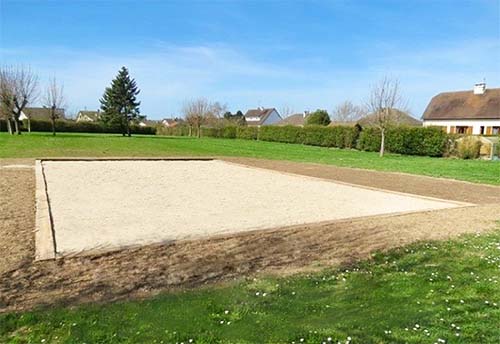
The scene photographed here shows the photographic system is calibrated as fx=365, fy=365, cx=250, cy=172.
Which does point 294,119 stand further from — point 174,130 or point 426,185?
point 426,185

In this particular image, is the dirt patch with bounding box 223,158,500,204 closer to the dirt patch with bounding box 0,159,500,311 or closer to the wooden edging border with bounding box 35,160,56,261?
the dirt patch with bounding box 0,159,500,311

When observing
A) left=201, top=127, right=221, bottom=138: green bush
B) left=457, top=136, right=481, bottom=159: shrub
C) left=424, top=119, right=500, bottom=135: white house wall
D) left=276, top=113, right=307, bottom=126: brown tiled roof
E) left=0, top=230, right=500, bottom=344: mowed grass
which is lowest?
left=0, top=230, right=500, bottom=344: mowed grass

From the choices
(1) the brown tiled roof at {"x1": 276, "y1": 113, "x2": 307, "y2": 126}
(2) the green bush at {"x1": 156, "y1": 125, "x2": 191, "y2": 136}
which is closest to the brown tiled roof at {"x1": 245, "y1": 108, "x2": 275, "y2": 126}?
(1) the brown tiled roof at {"x1": 276, "y1": 113, "x2": 307, "y2": 126}

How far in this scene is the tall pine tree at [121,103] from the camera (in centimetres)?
4659

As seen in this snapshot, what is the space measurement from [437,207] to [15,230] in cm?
787

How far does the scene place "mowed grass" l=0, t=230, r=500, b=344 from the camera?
271 centimetres

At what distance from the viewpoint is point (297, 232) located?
5578 mm

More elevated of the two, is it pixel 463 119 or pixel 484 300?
pixel 463 119

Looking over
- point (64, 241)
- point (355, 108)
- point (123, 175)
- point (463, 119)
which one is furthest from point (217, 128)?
point (64, 241)

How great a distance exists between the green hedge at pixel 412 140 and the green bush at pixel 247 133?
18799 mm

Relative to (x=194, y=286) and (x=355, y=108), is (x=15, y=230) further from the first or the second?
(x=355, y=108)

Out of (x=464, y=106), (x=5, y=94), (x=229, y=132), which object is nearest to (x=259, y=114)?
(x=229, y=132)

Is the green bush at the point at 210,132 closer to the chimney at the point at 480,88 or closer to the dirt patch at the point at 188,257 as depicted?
the chimney at the point at 480,88

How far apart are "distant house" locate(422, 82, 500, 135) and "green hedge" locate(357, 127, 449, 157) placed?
1415 centimetres
